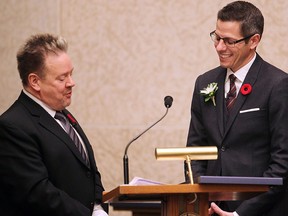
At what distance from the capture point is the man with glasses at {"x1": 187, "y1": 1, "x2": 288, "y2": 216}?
14.7 feet

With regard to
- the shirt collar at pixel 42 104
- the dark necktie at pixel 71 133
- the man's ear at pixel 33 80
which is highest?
the man's ear at pixel 33 80

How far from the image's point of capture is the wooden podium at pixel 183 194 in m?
3.72

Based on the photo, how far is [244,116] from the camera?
4.60 m

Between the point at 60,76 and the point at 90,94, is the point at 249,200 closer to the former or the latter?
the point at 60,76

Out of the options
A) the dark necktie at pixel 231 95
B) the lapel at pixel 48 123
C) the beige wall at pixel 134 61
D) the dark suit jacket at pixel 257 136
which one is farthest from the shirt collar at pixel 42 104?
the beige wall at pixel 134 61

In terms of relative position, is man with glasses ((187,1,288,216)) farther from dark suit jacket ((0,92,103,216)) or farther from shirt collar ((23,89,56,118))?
shirt collar ((23,89,56,118))

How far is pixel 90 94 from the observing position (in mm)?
6484

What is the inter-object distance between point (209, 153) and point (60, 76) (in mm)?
1071

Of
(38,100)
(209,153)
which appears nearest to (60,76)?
(38,100)

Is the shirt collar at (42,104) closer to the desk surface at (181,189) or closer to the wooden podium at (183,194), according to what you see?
the wooden podium at (183,194)

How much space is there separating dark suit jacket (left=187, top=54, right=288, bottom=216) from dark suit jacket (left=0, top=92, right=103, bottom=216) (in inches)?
27.1

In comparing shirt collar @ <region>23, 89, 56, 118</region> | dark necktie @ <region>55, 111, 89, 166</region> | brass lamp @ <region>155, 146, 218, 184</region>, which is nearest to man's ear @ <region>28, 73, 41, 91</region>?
shirt collar @ <region>23, 89, 56, 118</region>

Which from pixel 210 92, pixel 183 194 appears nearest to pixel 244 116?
pixel 210 92

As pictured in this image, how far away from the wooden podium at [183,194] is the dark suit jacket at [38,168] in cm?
38
